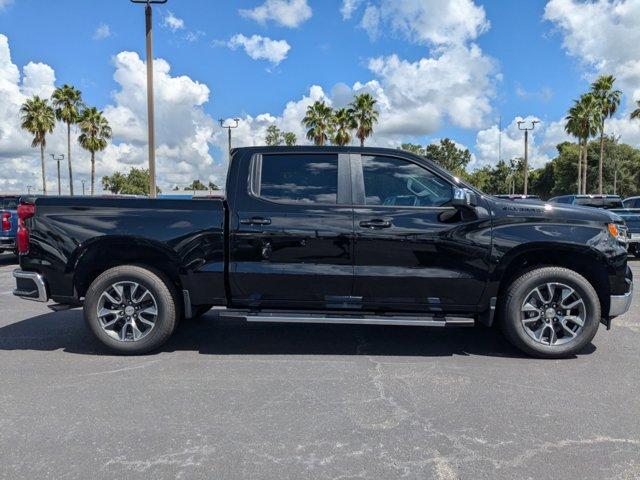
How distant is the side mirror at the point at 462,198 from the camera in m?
4.34

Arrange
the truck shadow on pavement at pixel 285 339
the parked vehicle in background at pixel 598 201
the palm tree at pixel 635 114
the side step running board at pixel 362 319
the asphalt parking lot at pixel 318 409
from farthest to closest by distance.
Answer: the palm tree at pixel 635 114, the parked vehicle in background at pixel 598 201, the truck shadow on pavement at pixel 285 339, the side step running board at pixel 362 319, the asphalt parking lot at pixel 318 409

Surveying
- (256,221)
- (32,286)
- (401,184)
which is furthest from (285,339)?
(32,286)

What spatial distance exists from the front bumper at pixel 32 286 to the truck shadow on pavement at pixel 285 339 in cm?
61

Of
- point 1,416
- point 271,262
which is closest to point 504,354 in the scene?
point 271,262

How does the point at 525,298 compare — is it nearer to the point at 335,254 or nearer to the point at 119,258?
the point at 335,254

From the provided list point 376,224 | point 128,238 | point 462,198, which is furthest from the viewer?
point 128,238

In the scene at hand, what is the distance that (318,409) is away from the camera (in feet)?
11.6

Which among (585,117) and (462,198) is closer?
(462,198)

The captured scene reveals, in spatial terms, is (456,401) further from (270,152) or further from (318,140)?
(318,140)

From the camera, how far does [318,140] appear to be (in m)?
42.1

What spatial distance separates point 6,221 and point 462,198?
10458mm

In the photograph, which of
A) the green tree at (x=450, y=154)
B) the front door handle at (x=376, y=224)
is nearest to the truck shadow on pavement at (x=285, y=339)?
the front door handle at (x=376, y=224)

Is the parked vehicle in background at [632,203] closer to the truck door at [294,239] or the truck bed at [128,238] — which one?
the truck door at [294,239]

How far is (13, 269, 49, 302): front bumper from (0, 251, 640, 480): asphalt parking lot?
58 cm
